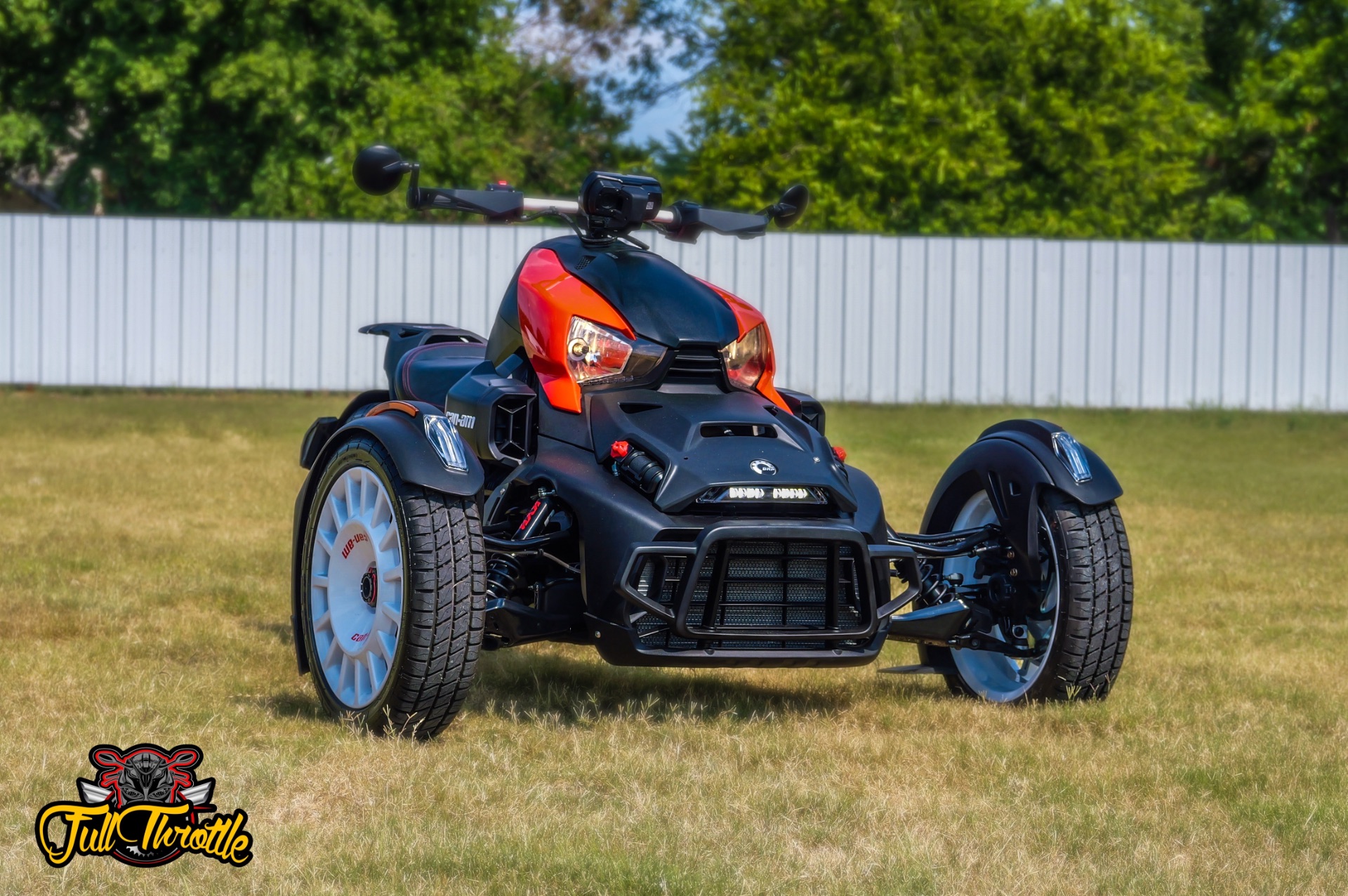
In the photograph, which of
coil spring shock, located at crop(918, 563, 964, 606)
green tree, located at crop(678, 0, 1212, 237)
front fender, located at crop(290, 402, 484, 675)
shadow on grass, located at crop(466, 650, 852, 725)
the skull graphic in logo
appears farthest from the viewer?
green tree, located at crop(678, 0, 1212, 237)

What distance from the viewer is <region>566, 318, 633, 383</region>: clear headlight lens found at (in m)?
5.74

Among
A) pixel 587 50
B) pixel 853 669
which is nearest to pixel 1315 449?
pixel 853 669

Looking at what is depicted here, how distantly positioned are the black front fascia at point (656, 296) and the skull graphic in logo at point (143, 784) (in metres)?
1.99

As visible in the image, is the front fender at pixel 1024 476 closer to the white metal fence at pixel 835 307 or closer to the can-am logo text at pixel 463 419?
the can-am logo text at pixel 463 419

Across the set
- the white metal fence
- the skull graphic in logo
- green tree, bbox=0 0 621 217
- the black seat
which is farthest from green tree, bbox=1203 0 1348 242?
the skull graphic in logo

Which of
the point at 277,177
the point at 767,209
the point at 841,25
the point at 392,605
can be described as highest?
the point at 841,25

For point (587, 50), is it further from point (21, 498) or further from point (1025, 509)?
point (1025, 509)

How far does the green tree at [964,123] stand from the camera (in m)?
31.4

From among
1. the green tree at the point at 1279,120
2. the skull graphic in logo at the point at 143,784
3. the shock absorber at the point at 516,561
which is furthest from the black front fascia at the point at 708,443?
the green tree at the point at 1279,120

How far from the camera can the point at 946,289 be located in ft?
73.8

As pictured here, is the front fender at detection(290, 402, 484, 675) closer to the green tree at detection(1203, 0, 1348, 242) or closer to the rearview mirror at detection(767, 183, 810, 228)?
the rearview mirror at detection(767, 183, 810, 228)

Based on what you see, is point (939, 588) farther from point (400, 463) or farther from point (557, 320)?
point (400, 463)

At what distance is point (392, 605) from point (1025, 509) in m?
2.17

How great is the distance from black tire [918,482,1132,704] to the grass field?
4.5 inches
